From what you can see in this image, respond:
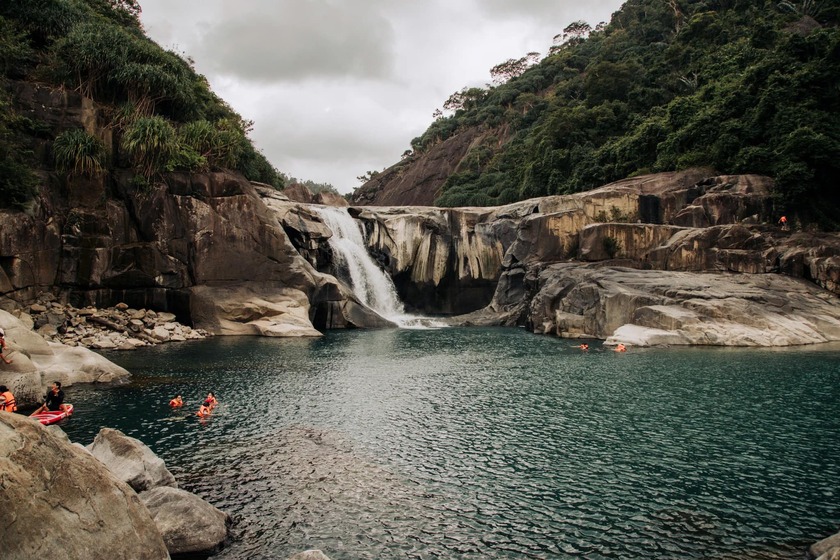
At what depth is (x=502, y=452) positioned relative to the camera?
13078mm

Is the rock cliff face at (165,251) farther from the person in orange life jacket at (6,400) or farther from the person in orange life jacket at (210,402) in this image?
the person in orange life jacket at (210,402)

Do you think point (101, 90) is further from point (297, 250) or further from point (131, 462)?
point (131, 462)

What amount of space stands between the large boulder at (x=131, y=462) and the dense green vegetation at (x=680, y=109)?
41.9m

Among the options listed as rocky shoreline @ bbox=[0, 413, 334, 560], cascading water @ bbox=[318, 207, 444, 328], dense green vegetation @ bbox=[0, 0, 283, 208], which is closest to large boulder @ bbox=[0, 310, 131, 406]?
rocky shoreline @ bbox=[0, 413, 334, 560]

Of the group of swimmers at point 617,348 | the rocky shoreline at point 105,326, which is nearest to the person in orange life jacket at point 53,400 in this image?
the rocky shoreline at point 105,326

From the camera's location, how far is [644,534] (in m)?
8.94

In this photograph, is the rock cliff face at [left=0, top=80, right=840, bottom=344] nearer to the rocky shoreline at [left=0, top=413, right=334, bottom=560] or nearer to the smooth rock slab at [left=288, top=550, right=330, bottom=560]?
the smooth rock slab at [left=288, top=550, right=330, bottom=560]

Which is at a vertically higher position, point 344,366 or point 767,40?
point 767,40

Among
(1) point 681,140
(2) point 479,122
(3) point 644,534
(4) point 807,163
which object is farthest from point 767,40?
(3) point 644,534

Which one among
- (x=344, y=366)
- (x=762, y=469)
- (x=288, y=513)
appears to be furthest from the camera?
(x=344, y=366)

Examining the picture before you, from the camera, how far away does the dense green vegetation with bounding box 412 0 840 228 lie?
1535 inches

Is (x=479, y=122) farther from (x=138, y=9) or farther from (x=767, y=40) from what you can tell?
(x=138, y=9)

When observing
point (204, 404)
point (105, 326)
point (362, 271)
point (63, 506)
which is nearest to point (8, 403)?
point (204, 404)

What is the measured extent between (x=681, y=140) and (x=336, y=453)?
46219 millimetres
